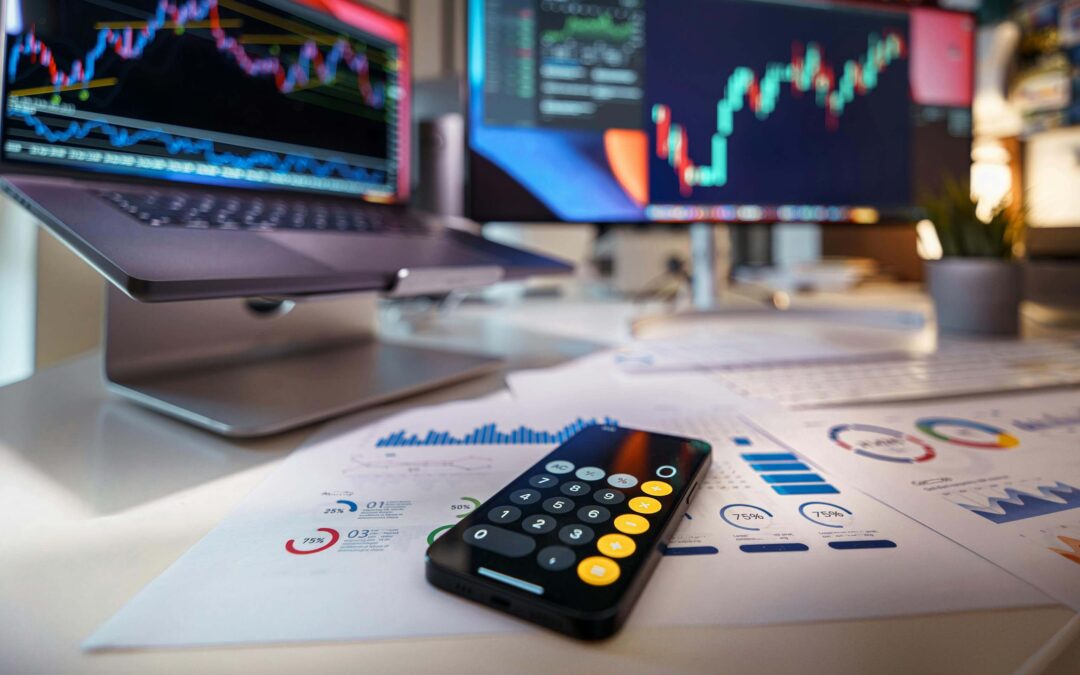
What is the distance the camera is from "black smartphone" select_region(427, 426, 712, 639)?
0.16 m

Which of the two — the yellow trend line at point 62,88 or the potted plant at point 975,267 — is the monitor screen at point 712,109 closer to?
the potted plant at point 975,267

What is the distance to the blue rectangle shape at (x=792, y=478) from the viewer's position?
268 mm

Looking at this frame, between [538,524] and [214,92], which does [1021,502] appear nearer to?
[538,524]

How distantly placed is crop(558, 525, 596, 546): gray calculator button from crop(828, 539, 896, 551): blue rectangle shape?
9 centimetres

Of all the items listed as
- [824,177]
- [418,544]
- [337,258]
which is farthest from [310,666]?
[824,177]

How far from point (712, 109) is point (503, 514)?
71 centimetres

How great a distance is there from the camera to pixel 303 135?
54 cm

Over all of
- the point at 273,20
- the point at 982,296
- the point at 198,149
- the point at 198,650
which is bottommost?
the point at 198,650

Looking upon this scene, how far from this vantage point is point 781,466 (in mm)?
288

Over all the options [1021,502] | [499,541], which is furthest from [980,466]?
[499,541]

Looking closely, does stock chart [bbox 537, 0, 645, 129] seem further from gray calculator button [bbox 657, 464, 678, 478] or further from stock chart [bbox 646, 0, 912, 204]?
gray calculator button [bbox 657, 464, 678, 478]

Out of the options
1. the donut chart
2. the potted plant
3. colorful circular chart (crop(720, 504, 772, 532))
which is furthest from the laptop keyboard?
the potted plant

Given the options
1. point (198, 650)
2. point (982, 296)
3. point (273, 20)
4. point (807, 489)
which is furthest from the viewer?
point (982, 296)

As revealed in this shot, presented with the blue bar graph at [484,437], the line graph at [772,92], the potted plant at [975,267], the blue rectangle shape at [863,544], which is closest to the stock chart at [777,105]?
the line graph at [772,92]
